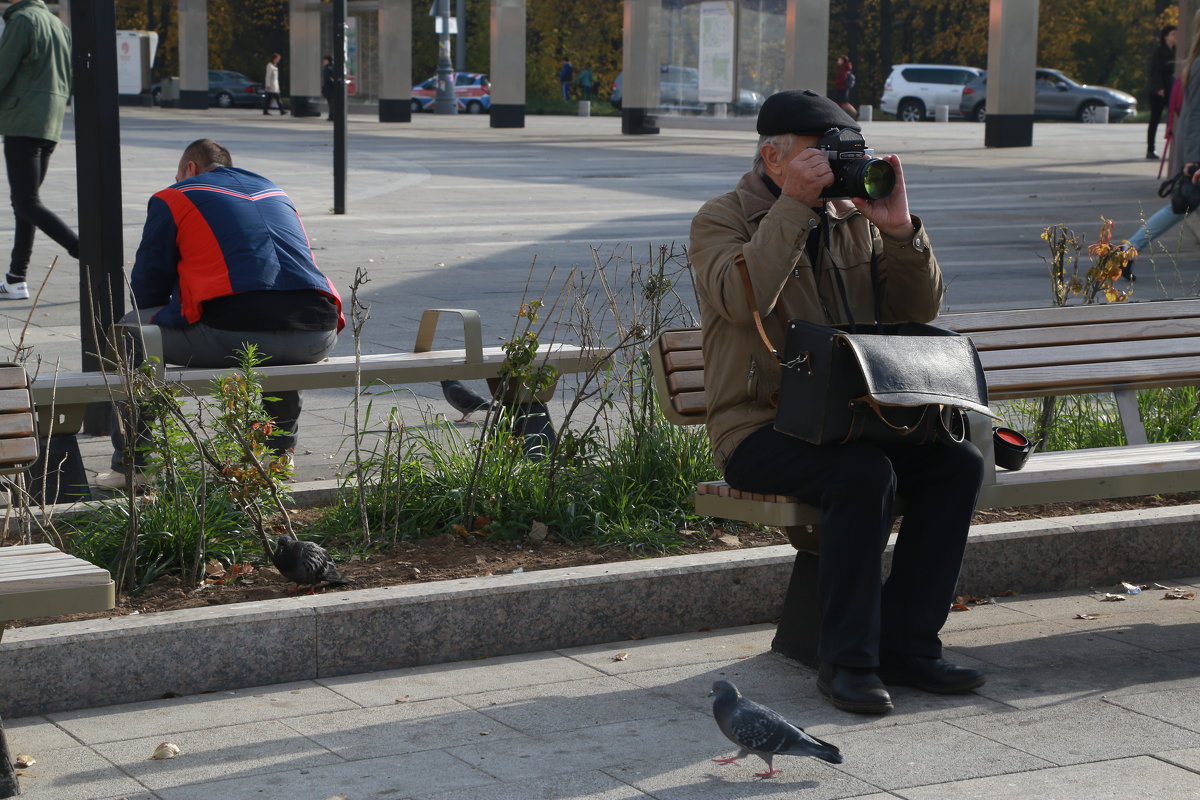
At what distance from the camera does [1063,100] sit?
1884 inches

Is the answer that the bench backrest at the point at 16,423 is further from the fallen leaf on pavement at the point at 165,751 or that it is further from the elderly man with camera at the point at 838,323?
the elderly man with camera at the point at 838,323

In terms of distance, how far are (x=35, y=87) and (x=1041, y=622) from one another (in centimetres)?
737

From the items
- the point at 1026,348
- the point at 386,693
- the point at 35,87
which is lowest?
the point at 386,693

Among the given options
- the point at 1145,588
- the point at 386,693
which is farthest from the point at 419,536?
the point at 1145,588

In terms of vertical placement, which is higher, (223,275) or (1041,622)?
(223,275)

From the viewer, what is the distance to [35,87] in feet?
32.4

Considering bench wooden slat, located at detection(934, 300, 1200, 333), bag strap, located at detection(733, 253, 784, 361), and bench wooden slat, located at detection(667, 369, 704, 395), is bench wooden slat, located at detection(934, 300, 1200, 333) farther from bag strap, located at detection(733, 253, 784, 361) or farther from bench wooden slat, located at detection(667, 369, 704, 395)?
bag strap, located at detection(733, 253, 784, 361)

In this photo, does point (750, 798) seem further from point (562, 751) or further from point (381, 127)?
point (381, 127)

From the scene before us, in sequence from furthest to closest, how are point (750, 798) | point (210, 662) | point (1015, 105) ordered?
point (1015, 105) < point (210, 662) < point (750, 798)

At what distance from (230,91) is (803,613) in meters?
53.0

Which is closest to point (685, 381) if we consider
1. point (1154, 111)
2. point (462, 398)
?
point (462, 398)

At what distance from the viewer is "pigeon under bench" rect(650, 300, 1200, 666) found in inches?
170

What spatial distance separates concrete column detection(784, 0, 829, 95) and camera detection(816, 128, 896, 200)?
93.4ft

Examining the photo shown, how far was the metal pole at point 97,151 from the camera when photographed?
6004 millimetres
